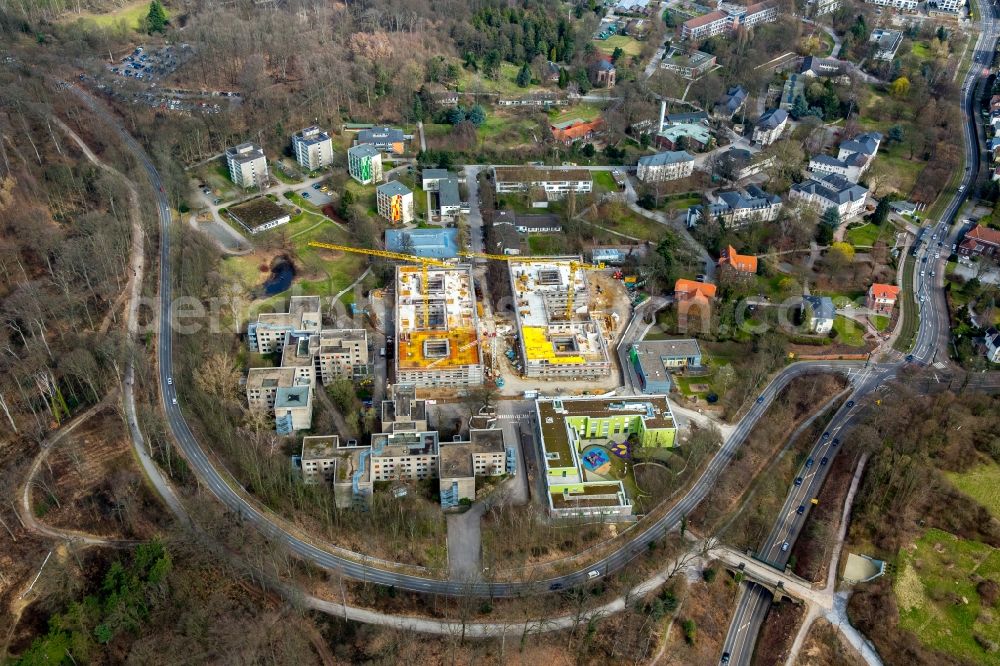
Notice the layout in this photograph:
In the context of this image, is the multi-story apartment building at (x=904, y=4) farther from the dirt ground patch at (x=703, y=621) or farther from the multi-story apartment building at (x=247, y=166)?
the dirt ground patch at (x=703, y=621)

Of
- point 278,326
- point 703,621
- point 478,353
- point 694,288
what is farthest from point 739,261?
point 278,326

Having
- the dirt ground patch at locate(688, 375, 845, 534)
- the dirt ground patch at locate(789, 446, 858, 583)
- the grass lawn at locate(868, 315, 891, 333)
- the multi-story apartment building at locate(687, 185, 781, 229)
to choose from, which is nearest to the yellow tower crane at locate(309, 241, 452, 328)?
the multi-story apartment building at locate(687, 185, 781, 229)

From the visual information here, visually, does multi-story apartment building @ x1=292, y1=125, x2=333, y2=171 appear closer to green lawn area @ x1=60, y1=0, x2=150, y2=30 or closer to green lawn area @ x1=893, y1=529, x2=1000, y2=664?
green lawn area @ x1=60, y1=0, x2=150, y2=30

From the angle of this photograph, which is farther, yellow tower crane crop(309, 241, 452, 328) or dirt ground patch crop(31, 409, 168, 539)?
yellow tower crane crop(309, 241, 452, 328)

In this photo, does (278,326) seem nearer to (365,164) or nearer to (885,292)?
(365,164)

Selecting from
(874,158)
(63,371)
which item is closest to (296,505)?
(63,371)

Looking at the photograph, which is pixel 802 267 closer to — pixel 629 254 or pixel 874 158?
pixel 629 254

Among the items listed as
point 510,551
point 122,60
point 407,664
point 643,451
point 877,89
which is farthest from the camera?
point 877,89
